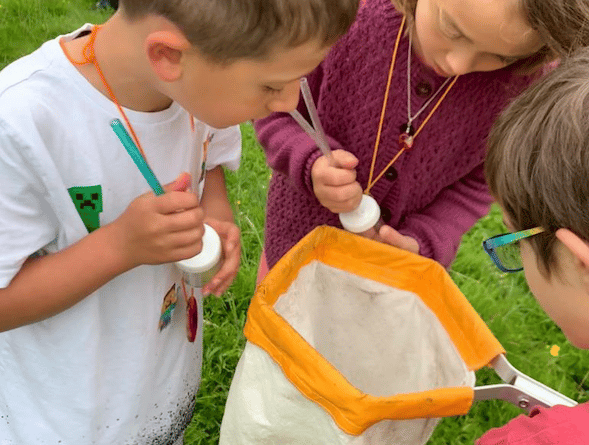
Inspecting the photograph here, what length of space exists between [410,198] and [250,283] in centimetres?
74

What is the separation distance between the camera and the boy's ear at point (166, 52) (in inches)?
27.7

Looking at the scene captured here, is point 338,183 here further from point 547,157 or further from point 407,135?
point 547,157

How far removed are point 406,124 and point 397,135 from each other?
0.9 inches

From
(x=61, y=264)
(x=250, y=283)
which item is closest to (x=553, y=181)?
(x=61, y=264)

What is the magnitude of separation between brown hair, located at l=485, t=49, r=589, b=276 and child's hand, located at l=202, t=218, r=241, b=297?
0.38 meters

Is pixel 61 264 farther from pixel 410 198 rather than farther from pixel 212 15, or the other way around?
pixel 410 198

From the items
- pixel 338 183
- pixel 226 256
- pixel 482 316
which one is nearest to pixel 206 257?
pixel 226 256

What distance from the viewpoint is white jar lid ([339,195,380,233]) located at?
104 centimetres

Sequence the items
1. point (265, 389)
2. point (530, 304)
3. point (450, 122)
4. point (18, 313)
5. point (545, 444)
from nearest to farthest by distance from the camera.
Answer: point (545, 444)
point (18, 313)
point (265, 389)
point (450, 122)
point (530, 304)

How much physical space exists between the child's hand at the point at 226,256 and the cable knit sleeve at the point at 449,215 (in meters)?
0.32

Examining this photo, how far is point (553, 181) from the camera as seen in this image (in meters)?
0.70

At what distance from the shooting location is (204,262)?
0.85 metres

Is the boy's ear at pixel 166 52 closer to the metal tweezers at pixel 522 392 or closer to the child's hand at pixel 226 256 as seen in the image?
the child's hand at pixel 226 256

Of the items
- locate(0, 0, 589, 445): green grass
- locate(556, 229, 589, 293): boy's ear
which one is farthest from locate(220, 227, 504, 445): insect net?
locate(0, 0, 589, 445): green grass
